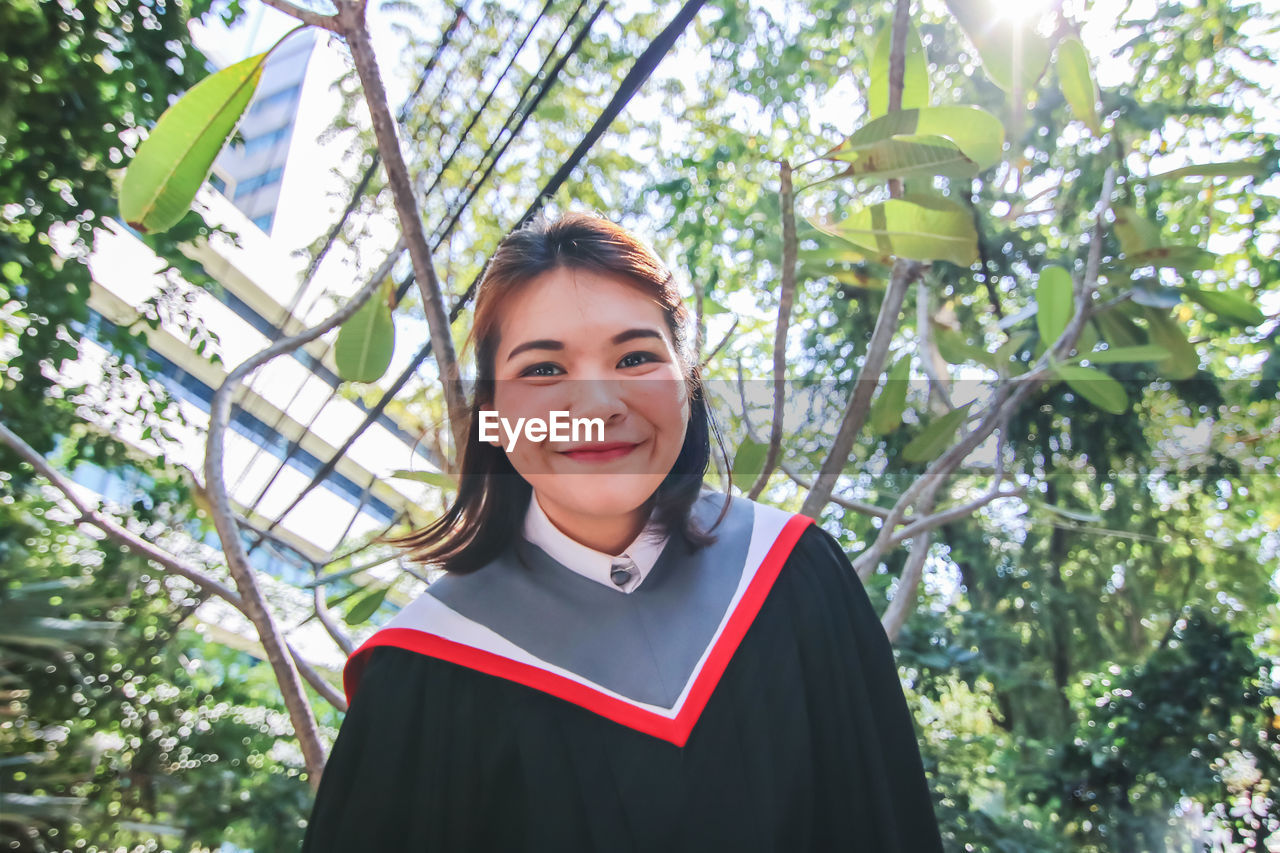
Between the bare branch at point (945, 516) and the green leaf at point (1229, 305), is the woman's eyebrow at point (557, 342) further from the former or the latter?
the green leaf at point (1229, 305)

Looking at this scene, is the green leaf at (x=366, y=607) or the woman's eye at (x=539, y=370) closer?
the woman's eye at (x=539, y=370)

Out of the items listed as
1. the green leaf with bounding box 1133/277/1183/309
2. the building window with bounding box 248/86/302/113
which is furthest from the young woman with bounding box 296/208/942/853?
the building window with bounding box 248/86/302/113

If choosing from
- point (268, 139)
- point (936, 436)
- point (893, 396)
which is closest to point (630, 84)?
point (893, 396)

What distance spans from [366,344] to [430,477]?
20cm

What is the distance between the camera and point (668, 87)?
91.5 inches

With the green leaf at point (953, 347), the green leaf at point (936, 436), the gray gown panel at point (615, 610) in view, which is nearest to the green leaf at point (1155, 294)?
the green leaf at point (953, 347)

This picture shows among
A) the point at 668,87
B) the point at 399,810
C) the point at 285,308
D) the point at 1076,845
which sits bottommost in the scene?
the point at 399,810

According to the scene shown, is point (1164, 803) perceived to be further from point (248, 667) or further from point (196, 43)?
point (196, 43)

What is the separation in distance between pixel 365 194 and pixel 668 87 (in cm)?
97

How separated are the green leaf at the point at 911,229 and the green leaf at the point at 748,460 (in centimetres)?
32

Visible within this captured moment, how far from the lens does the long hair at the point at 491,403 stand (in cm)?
74

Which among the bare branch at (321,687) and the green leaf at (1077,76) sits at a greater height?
the green leaf at (1077,76)

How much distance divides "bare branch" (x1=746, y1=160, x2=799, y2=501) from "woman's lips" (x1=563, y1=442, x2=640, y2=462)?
365 mm

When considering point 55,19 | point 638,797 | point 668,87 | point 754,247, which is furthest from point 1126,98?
point 55,19
